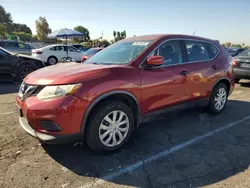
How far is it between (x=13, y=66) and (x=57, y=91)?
669 centimetres

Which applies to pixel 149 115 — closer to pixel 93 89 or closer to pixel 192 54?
pixel 93 89

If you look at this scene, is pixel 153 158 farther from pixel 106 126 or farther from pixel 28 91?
pixel 28 91

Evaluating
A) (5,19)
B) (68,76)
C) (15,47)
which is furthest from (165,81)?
(5,19)

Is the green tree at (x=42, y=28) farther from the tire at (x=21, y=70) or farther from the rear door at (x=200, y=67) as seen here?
the rear door at (x=200, y=67)

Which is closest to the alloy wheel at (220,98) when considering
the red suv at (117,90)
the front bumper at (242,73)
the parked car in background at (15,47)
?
the red suv at (117,90)

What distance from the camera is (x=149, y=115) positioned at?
3.68 metres

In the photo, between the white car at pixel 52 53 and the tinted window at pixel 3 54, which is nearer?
the tinted window at pixel 3 54

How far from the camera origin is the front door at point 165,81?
11.6 feet

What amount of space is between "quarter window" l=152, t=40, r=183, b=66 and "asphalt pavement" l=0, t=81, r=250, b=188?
127cm

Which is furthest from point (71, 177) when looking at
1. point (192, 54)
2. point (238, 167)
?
point (192, 54)

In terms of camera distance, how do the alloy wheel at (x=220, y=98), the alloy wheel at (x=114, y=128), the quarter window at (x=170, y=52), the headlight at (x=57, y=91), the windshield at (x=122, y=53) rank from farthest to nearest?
the alloy wheel at (x=220, y=98) < the quarter window at (x=170, y=52) < the windshield at (x=122, y=53) < the alloy wheel at (x=114, y=128) < the headlight at (x=57, y=91)

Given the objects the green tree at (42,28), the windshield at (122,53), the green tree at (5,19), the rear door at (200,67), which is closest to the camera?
the windshield at (122,53)

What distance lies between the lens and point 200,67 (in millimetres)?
4414

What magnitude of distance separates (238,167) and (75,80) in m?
2.41
